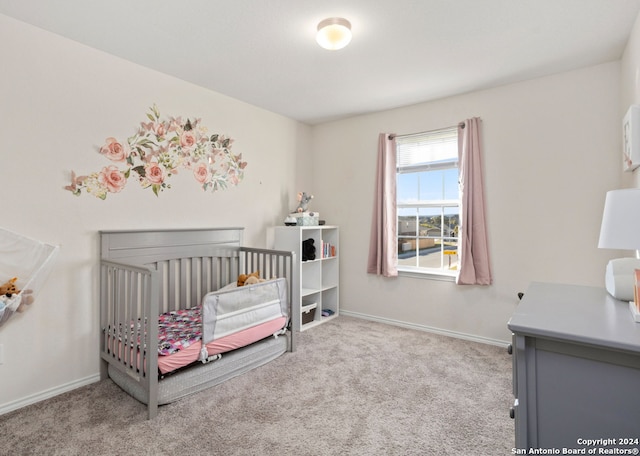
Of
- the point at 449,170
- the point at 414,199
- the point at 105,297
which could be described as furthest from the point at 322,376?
the point at 449,170

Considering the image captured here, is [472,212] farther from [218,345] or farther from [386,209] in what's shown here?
[218,345]

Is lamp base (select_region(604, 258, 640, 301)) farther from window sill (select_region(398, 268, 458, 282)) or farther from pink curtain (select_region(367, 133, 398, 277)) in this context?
pink curtain (select_region(367, 133, 398, 277))

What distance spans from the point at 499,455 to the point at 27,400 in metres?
2.62

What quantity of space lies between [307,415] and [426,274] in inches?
75.7

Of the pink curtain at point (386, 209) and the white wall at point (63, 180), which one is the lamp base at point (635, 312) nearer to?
the pink curtain at point (386, 209)

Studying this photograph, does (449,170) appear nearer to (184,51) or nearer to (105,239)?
(184,51)

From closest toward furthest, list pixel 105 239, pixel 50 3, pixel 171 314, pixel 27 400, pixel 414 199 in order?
pixel 50 3, pixel 27 400, pixel 105 239, pixel 171 314, pixel 414 199

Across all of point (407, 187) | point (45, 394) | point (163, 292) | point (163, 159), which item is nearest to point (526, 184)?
point (407, 187)

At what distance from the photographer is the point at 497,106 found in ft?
9.46

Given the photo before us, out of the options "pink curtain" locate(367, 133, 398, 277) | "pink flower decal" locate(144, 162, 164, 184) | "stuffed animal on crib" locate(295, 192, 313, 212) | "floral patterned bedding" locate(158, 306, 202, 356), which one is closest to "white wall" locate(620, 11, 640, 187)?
"pink curtain" locate(367, 133, 398, 277)

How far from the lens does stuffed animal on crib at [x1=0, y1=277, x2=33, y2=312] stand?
72.1 inches

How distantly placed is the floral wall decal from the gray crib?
1.23 feet

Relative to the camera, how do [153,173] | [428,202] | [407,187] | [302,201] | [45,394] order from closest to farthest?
1. [45,394]
2. [153,173]
3. [428,202]
4. [407,187]
5. [302,201]

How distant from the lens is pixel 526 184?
2.78m
